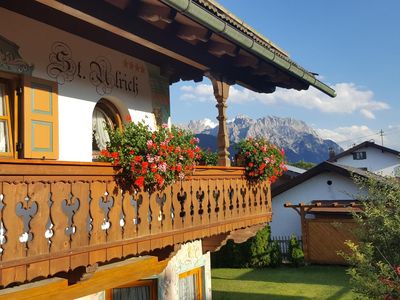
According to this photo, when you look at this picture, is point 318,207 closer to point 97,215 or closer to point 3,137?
point 3,137

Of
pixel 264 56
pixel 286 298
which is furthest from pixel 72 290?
pixel 286 298

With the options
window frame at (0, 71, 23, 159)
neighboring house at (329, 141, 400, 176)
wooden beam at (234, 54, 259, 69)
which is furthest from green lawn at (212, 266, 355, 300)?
neighboring house at (329, 141, 400, 176)

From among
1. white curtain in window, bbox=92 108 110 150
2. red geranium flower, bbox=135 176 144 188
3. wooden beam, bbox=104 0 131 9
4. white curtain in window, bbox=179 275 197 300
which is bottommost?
white curtain in window, bbox=179 275 197 300

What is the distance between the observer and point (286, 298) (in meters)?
14.5

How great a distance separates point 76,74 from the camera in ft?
→ 24.1

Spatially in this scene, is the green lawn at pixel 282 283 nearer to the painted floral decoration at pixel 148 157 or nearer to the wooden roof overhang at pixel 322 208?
the wooden roof overhang at pixel 322 208

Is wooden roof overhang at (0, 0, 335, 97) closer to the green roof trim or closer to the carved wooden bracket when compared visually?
the green roof trim

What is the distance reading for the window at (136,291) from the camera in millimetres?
8070

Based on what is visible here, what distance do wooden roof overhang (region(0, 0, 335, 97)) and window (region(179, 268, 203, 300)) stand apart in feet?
14.3

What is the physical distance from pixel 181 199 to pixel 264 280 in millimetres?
12395

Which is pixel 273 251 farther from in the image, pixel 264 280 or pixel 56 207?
pixel 56 207

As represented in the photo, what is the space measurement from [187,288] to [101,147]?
148 inches

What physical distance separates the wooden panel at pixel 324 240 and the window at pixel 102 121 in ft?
52.0

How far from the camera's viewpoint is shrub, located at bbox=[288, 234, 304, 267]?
2098cm
